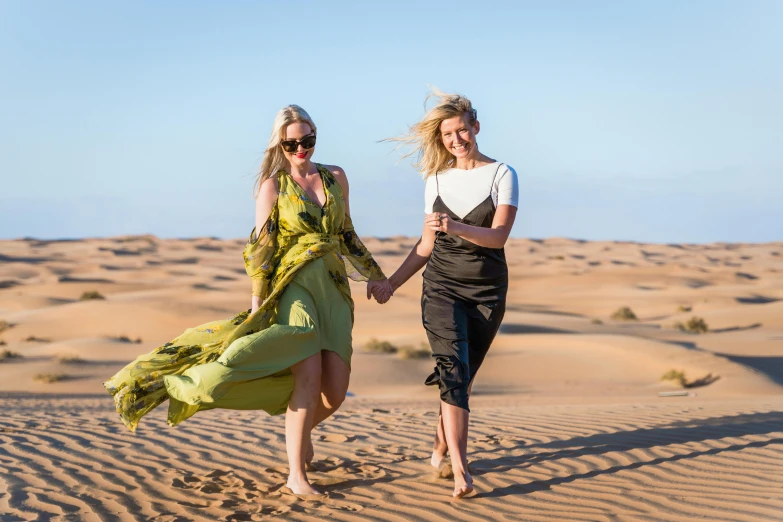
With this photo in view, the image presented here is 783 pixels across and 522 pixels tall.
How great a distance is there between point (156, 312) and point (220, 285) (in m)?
9.22

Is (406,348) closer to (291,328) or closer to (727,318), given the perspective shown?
(727,318)

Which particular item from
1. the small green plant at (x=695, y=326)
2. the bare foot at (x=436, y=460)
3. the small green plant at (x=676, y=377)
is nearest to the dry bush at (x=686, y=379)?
the small green plant at (x=676, y=377)

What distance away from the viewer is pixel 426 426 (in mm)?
8461

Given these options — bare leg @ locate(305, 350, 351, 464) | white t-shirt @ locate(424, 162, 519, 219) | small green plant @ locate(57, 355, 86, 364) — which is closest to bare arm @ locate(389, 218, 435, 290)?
white t-shirt @ locate(424, 162, 519, 219)

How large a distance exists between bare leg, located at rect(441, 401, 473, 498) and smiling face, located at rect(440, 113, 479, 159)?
1.59 meters

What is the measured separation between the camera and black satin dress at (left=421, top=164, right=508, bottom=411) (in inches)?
221

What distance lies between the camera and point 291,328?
5379 mm

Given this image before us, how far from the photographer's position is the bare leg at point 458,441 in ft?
17.8

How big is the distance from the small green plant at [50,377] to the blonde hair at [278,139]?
11.5m

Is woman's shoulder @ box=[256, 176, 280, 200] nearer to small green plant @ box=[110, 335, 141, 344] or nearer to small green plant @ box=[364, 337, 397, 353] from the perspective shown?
small green plant @ box=[364, 337, 397, 353]

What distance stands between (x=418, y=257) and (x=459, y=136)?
844 millimetres

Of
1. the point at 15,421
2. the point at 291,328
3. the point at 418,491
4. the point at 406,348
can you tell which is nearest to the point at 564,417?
the point at 418,491

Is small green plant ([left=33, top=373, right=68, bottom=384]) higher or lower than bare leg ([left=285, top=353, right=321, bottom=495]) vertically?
lower

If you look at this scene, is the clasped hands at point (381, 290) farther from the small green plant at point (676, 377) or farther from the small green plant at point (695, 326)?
the small green plant at point (695, 326)
